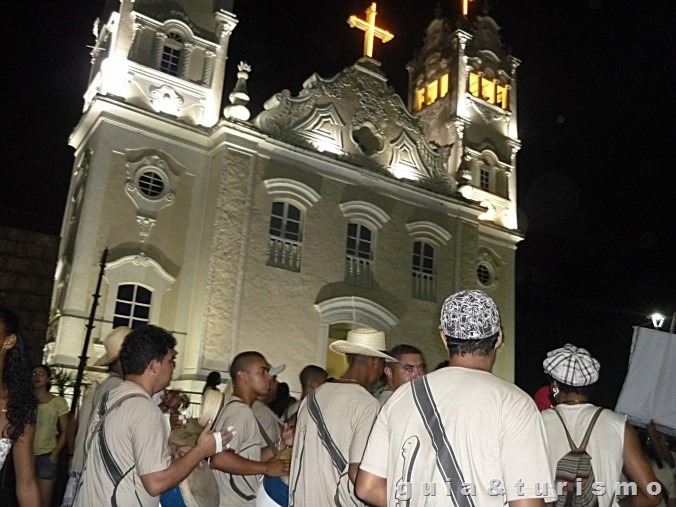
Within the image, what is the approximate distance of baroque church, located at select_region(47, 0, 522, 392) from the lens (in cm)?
1468

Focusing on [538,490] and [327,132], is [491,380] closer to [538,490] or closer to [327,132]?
[538,490]

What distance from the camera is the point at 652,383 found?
14.6ft

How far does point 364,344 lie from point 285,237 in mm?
12049

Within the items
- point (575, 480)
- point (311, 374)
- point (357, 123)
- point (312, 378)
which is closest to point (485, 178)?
point (357, 123)

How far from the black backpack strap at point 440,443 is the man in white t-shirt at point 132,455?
1.46 m

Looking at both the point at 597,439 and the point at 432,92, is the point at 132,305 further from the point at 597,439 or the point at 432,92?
the point at 432,92

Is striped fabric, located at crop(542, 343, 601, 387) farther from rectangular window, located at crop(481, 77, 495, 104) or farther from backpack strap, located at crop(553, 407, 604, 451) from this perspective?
rectangular window, located at crop(481, 77, 495, 104)

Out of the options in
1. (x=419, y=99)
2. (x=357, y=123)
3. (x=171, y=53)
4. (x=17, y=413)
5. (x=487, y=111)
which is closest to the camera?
(x=17, y=413)

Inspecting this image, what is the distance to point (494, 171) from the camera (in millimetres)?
22250

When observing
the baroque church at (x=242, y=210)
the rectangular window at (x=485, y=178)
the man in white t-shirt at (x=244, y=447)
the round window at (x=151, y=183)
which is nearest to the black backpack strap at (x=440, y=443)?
the man in white t-shirt at (x=244, y=447)

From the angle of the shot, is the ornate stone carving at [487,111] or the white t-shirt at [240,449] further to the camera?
the ornate stone carving at [487,111]

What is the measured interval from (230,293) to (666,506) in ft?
36.0

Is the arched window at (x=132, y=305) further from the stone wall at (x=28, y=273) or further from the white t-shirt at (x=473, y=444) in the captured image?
the white t-shirt at (x=473, y=444)

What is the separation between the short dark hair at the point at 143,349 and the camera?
3.69 m
